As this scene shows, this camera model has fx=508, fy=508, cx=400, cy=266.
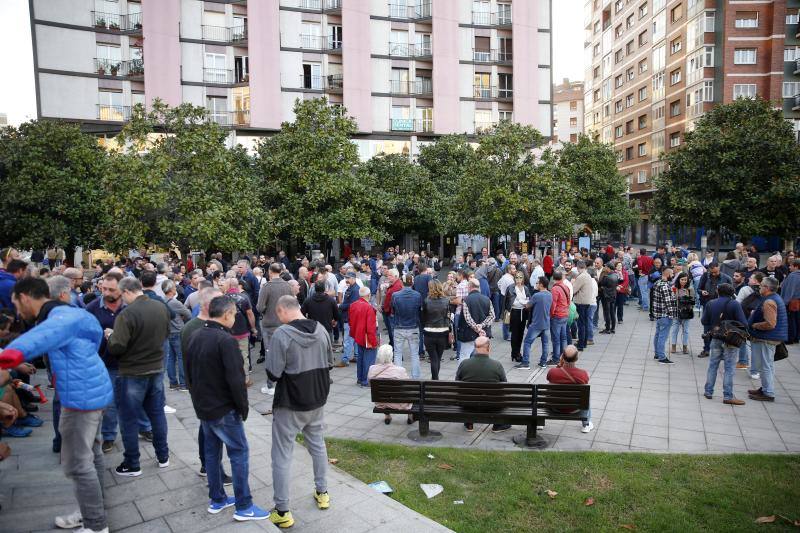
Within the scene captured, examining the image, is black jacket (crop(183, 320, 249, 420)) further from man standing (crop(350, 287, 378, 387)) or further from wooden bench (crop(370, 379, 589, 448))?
man standing (crop(350, 287, 378, 387))

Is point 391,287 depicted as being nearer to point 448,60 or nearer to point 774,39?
point 448,60

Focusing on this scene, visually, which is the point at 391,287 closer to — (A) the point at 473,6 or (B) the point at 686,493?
(B) the point at 686,493

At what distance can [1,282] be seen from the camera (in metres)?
7.45

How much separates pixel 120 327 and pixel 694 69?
1933 inches

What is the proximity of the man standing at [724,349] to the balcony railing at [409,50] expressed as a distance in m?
34.8

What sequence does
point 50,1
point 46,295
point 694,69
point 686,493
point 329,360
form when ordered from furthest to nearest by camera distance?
point 694,69 → point 50,1 → point 686,493 → point 329,360 → point 46,295

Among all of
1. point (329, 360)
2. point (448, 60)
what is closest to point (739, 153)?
point (448, 60)

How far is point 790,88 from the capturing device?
3941cm

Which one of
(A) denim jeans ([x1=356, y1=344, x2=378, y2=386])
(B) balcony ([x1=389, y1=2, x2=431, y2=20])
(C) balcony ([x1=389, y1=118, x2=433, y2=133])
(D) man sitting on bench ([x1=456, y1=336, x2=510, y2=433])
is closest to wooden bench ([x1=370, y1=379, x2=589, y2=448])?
(D) man sitting on bench ([x1=456, y1=336, x2=510, y2=433])

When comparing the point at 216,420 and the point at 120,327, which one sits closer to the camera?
the point at 216,420

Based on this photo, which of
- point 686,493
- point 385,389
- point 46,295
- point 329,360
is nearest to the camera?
point 46,295

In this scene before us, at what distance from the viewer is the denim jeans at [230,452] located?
13.8 ft

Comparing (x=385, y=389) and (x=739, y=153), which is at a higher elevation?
(x=739, y=153)

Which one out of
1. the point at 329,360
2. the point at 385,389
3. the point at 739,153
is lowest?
the point at 385,389
